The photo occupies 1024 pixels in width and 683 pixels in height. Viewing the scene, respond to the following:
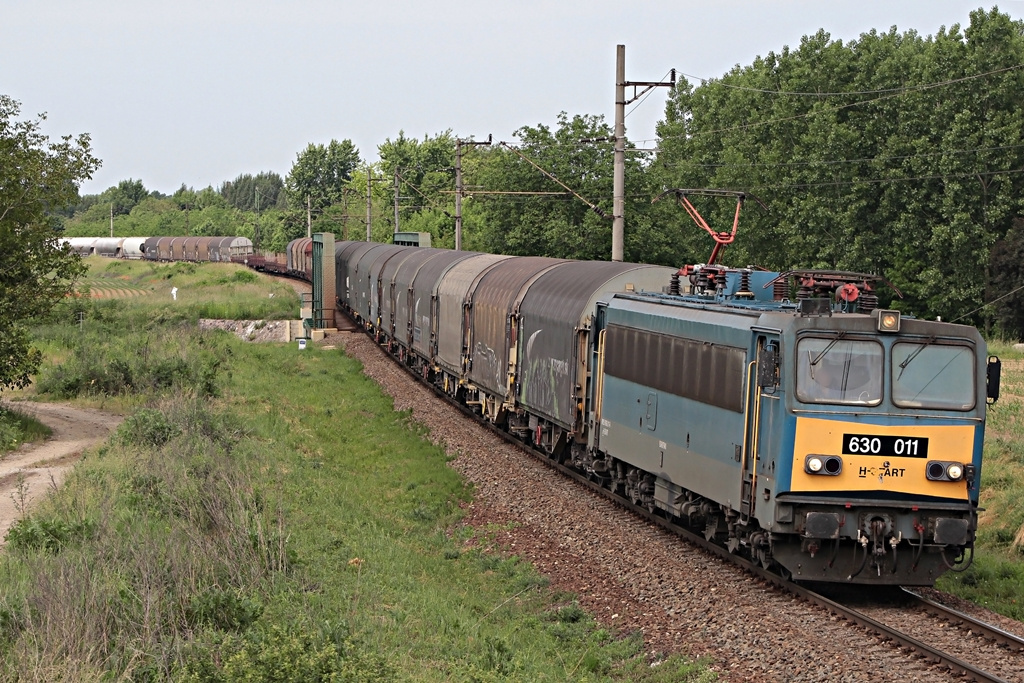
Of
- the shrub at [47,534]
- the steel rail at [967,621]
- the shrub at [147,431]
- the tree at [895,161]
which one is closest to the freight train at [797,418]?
the steel rail at [967,621]

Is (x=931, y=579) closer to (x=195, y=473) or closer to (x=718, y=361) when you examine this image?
(x=718, y=361)

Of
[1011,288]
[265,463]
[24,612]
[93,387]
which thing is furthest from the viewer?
[1011,288]

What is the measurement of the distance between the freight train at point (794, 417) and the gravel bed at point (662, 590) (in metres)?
0.55

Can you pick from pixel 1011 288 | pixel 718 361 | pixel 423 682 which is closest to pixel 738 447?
pixel 718 361

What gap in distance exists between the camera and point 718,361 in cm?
1305

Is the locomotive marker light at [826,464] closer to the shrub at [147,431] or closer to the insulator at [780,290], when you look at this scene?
the insulator at [780,290]

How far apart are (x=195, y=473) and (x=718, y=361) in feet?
26.9

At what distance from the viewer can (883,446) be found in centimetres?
1168

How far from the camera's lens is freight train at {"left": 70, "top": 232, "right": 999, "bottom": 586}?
11.6 metres

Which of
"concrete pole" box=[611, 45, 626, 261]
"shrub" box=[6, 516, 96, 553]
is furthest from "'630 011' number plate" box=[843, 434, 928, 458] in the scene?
"concrete pole" box=[611, 45, 626, 261]

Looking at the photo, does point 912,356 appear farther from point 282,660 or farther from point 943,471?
point 282,660

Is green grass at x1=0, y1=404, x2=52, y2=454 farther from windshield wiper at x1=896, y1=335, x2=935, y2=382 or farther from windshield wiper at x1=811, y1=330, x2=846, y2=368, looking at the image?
windshield wiper at x1=896, y1=335, x2=935, y2=382

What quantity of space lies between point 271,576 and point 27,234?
42.0 ft

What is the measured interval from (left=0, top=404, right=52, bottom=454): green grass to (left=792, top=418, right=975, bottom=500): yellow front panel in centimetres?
1537
